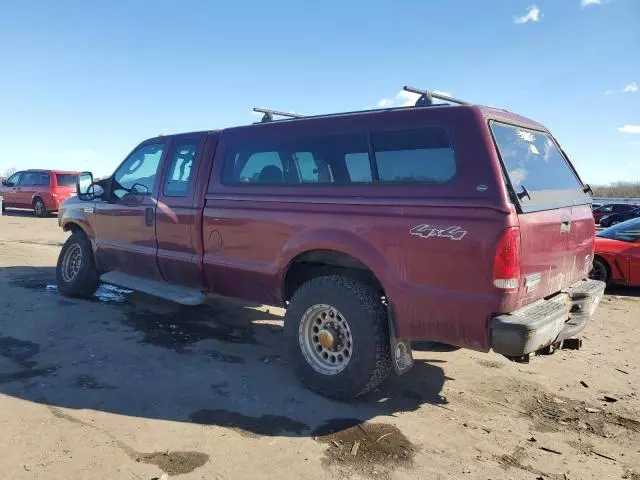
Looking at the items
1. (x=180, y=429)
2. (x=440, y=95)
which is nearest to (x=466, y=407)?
(x=180, y=429)

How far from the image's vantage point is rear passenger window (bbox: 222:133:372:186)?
3.92 m

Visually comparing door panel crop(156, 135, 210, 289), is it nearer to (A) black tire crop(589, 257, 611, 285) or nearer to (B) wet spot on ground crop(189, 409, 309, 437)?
(B) wet spot on ground crop(189, 409, 309, 437)

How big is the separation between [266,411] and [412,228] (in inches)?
66.4

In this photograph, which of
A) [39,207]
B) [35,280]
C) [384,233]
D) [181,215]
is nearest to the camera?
[384,233]

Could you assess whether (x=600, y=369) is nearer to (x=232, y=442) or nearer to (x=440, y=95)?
(x=440, y=95)

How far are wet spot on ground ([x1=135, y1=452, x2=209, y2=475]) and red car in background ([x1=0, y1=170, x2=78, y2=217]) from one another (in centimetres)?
1773

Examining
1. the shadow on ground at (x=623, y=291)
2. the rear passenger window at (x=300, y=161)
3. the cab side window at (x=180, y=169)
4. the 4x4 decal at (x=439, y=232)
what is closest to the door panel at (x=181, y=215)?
the cab side window at (x=180, y=169)

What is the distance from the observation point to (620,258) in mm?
8219

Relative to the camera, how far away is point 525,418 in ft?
12.3

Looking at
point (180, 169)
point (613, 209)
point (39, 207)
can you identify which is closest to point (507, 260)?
point (180, 169)

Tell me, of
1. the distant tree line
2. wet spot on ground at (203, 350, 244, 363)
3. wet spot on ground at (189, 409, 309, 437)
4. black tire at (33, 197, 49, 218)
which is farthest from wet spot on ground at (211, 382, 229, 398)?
the distant tree line

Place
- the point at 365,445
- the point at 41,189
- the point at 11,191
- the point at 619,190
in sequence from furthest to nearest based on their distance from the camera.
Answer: the point at 619,190, the point at 11,191, the point at 41,189, the point at 365,445

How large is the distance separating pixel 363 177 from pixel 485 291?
126cm

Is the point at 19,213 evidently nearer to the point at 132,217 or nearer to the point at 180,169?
the point at 132,217
